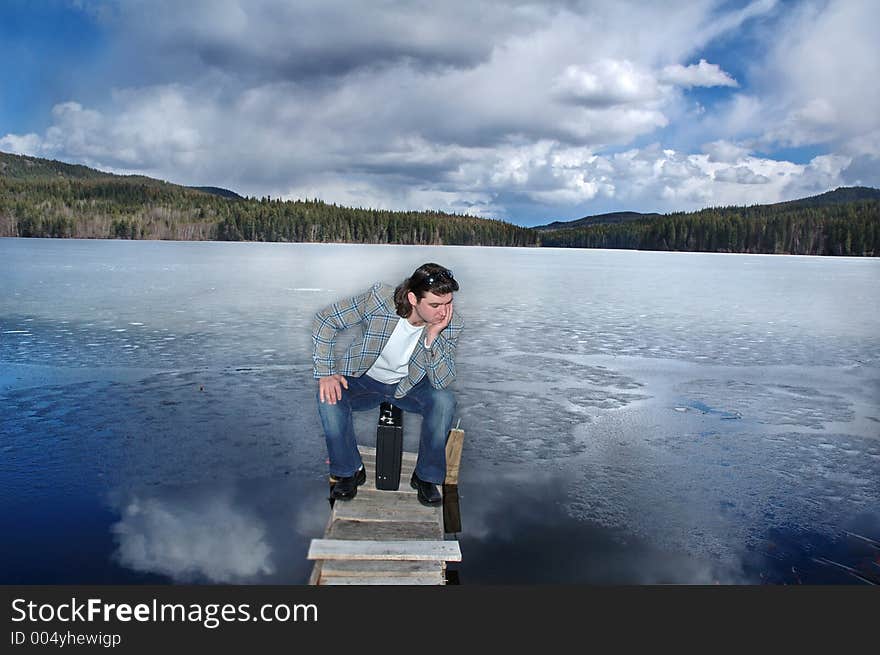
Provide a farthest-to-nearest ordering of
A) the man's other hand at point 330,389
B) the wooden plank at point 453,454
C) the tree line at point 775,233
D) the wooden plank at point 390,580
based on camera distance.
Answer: the tree line at point 775,233
the wooden plank at point 453,454
the man's other hand at point 330,389
the wooden plank at point 390,580

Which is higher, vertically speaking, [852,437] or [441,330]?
[441,330]

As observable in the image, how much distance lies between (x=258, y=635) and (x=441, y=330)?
226 cm

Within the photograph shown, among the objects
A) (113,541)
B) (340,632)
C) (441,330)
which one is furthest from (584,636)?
(113,541)

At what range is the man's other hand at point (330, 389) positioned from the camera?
4984 mm

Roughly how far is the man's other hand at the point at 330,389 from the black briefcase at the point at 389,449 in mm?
469

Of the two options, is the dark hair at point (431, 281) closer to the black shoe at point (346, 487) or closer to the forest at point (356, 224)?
the black shoe at point (346, 487)

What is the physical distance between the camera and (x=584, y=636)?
12.2 ft

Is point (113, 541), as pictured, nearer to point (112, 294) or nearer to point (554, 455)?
point (554, 455)

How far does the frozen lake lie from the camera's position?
4.71 meters

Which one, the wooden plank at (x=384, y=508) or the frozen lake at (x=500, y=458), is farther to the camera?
the wooden plank at (x=384, y=508)

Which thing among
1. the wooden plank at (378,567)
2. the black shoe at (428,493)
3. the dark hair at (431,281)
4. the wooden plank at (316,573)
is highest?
the dark hair at (431,281)

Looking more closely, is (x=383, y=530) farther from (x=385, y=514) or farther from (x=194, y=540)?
(x=194, y=540)

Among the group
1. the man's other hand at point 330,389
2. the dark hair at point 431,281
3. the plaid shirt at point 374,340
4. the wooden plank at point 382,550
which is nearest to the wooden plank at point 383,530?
the wooden plank at point 382,550

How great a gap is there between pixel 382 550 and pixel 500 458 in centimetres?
255
